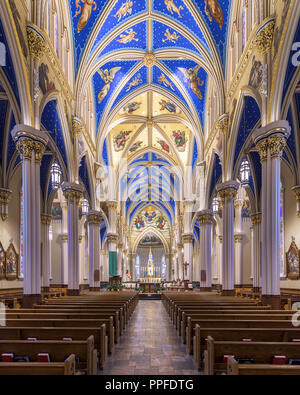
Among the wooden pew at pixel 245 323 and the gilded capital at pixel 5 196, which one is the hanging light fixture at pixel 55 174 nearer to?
the gilded capital at pixel 5 196

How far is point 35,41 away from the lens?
1259 centimetres

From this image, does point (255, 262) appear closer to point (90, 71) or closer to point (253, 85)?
point (253, 85)

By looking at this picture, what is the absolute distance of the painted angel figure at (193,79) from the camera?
78.2ft

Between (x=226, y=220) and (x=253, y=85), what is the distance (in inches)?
286

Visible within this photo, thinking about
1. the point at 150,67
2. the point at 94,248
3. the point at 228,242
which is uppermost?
the point at 150,67

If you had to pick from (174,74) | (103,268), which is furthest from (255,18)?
(103,268)

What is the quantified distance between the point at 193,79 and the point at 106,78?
5.75 meters

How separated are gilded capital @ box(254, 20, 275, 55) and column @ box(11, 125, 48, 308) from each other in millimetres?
8178

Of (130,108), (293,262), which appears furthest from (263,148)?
(130,108)

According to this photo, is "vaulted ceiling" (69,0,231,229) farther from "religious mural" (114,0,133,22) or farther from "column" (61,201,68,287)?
"column" (61,201,68,287)

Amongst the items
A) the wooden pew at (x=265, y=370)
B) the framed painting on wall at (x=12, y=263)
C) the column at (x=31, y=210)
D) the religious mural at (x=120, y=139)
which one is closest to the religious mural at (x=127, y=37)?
the column at (x=31, y=210)

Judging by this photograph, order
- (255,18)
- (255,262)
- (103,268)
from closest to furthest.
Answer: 1. (255,18)
2. (255,262)
3. (103,268)

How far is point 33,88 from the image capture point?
41.4ft

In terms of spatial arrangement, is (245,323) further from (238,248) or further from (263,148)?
(238,248)
